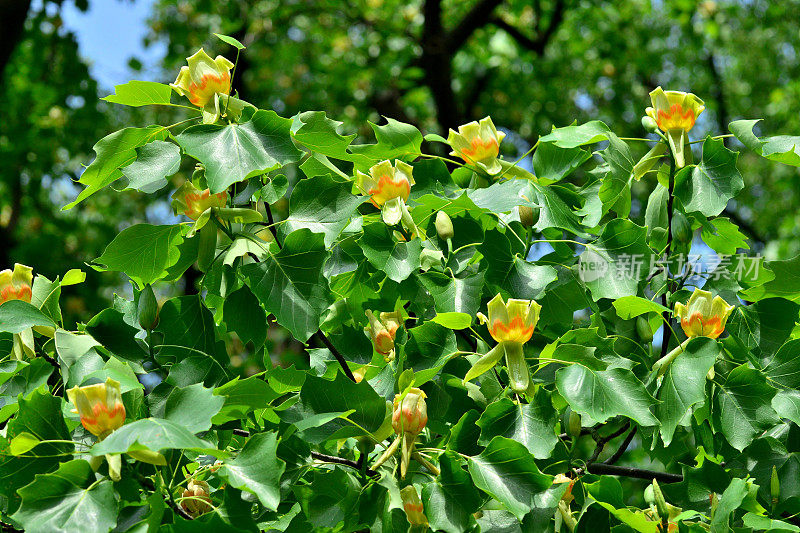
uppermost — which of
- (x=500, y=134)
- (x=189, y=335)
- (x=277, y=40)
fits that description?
(x=500, y=134)

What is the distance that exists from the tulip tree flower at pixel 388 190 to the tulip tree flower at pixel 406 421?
0.93 ft

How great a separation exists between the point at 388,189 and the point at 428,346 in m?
0.24

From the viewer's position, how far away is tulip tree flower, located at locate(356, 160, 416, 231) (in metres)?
1.18

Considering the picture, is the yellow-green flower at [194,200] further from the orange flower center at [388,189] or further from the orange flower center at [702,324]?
the orange flower center at [702,324]

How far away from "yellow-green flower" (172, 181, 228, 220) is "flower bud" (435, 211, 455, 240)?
0.31 metres

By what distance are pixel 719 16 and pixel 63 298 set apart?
6.08m

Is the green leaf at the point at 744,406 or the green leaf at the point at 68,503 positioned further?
the green leaf at the point at 744,406

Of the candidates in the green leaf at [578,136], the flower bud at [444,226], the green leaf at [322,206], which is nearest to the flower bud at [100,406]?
the green leaf at [322,206]

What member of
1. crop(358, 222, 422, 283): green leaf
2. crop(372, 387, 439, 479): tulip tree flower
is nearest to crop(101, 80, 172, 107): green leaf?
crop(358, 222, 422, 283): green leaf

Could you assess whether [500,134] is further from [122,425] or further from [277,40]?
[277,40]

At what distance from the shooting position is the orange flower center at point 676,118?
48.6 inches

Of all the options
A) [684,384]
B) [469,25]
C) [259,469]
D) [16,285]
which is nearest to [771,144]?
[684,384]

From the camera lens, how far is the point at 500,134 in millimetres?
1319

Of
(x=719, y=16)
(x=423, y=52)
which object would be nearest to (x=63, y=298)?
(x=423, y=52)
